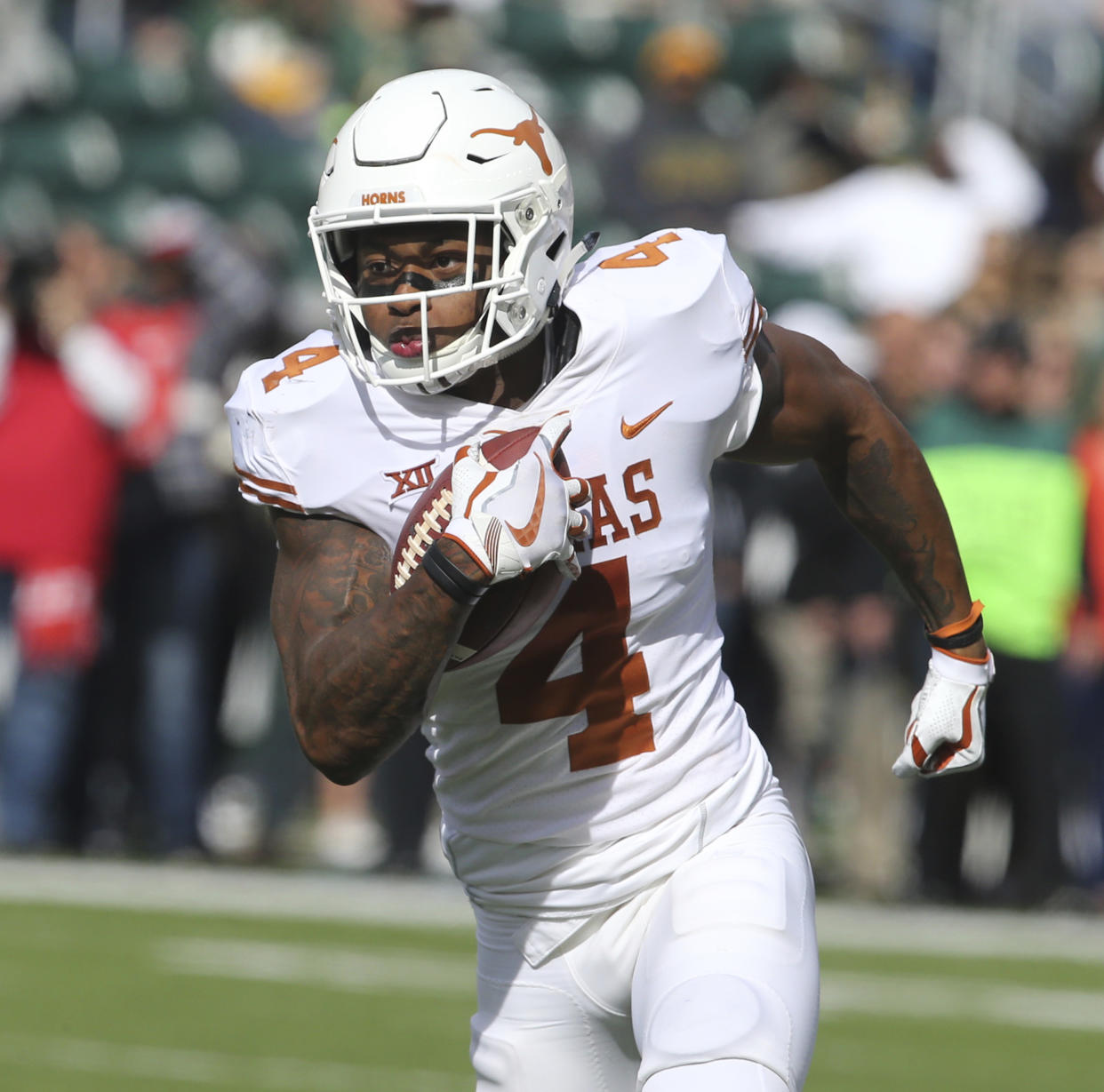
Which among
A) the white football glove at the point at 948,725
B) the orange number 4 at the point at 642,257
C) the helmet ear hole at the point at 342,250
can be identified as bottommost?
the white football glove at the point at 948,725

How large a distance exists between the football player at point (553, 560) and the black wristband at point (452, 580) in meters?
0.17

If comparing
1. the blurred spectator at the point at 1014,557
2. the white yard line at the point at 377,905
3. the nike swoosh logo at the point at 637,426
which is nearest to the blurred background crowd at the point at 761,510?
the blurred spectator at the point at 1014,557

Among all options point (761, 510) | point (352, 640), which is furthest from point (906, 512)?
point (761, 510)

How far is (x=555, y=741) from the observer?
293 cm

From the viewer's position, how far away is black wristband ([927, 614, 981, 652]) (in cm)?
329

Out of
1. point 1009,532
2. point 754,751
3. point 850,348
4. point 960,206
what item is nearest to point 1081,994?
point 1009,532

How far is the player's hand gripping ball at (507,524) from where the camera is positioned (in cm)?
250

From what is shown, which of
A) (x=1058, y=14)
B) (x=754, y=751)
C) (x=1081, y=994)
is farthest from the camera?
(x=1058, y=14)

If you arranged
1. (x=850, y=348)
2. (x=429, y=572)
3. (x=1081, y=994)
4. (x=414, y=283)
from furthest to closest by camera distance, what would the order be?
1. (x=850, y=348)
2. (x=1081, y=994)
3. (x=414, y=283)
4. (x=429, y=572)

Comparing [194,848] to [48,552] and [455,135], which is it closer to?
[48,552]

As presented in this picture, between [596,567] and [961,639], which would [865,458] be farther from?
[596,567]

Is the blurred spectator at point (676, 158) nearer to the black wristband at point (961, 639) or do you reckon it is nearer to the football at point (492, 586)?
the black wristband at point (961, 639)

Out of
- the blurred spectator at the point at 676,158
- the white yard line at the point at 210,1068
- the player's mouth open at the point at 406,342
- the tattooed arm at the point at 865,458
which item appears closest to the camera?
the player's mouth open at the point at 406,342

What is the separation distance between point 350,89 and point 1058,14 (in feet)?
11.4
